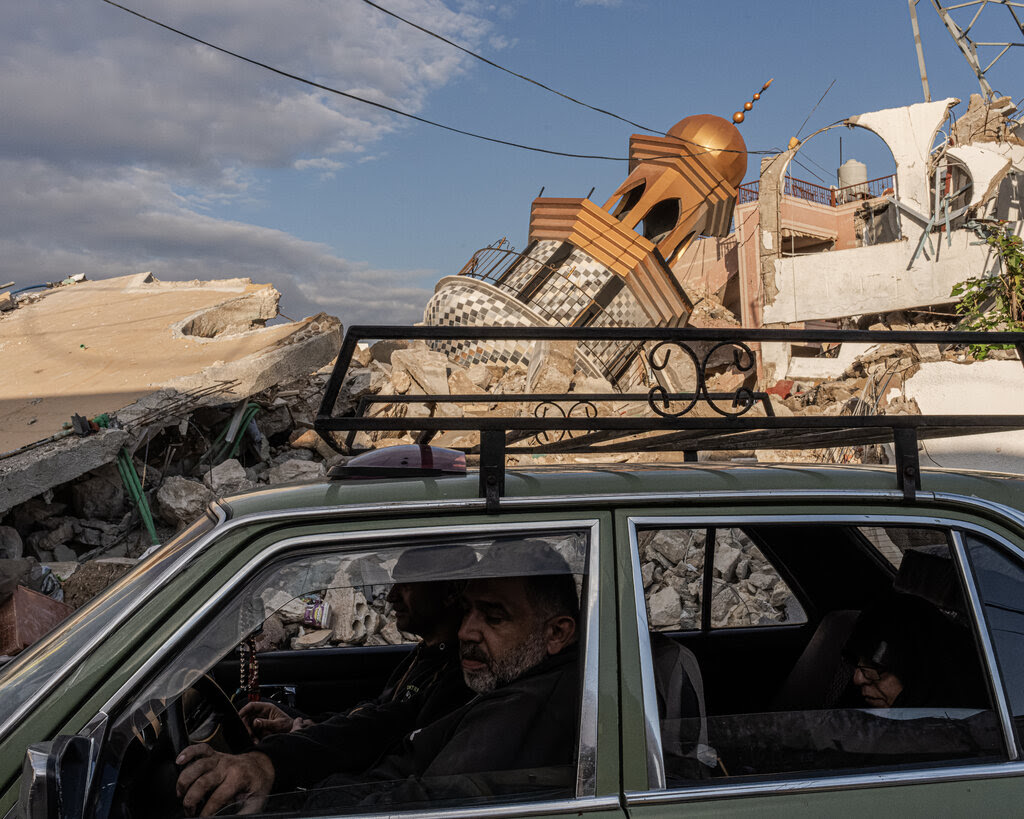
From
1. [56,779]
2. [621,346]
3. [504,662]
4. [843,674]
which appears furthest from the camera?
[621,346]

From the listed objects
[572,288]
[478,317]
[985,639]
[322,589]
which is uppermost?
[572,288]

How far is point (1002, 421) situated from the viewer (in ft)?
6.20

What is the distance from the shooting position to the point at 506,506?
160 centimetres

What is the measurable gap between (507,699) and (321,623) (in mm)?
3924


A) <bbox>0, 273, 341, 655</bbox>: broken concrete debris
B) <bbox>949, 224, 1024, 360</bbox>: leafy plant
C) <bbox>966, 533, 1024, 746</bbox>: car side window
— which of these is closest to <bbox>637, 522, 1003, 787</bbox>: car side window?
<bbox>966, 533, 1024, 746</bbox>: car side window

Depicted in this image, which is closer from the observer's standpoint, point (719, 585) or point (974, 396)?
Answer: point (719, 585)

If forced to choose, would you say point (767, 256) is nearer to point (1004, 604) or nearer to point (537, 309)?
point (537, 309)

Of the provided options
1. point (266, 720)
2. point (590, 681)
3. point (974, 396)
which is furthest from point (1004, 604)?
point (974, 396)

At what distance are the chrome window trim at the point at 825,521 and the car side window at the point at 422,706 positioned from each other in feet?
0.39

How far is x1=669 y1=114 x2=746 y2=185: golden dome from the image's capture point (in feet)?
70.3

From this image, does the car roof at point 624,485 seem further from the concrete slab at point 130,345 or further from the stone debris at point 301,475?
the concrete slab at point 130,345

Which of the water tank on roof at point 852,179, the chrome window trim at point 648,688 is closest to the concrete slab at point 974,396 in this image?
the chrome window trim at point 648,688

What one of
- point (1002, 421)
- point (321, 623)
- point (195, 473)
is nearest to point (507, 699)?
point (1002, 421)

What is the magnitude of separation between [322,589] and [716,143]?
2220 cm
